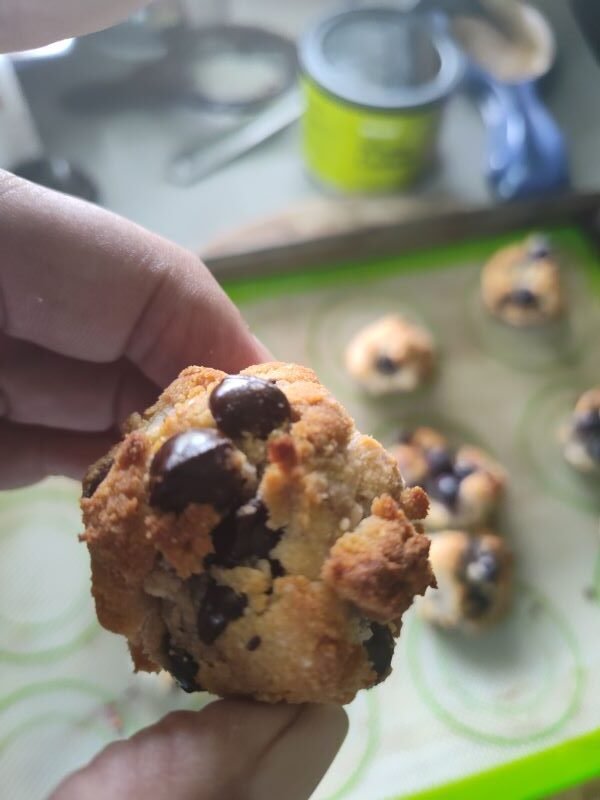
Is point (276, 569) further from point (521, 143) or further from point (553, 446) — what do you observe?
point (521, 143)

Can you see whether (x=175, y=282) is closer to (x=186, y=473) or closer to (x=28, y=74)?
(x=186, y=473)

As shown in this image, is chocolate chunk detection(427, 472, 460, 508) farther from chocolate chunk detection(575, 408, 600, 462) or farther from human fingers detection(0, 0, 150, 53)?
human fingers detection(0, 0, 150, 53)

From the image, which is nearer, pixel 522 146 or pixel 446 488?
pixel 446 488

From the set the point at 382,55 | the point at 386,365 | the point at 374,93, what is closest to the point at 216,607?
the point at 386,365

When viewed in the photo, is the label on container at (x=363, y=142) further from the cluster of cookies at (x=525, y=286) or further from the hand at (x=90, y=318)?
the hand at (x=90, y=318)

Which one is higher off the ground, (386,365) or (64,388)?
(64,388)

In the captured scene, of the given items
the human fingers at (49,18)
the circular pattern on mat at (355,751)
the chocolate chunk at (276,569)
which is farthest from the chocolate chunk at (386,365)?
the chocolate chunk at (276,569)

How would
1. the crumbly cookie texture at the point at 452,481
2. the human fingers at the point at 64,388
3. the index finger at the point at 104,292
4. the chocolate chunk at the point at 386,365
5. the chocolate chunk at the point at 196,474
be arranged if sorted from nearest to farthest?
the chocolate chunk at the point at 196,474
the index finger at the point at 104,292
the human fingers at the point at 64,388
the crumbly cookie texture at the point at 452,481
the chocolate chunk at the point at 386,365
